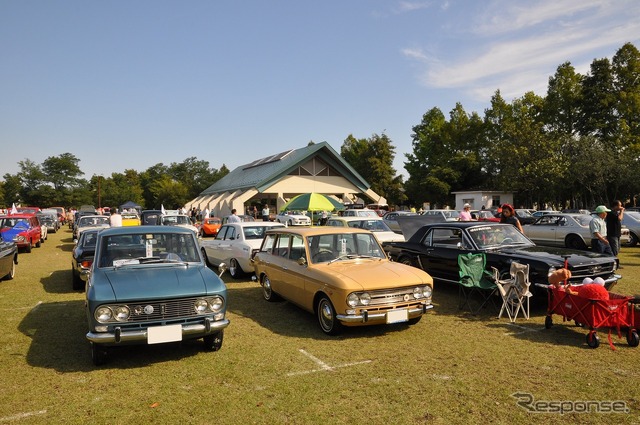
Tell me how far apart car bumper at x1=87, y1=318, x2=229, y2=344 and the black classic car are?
5240 mm

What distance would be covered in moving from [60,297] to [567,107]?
58.4 metres

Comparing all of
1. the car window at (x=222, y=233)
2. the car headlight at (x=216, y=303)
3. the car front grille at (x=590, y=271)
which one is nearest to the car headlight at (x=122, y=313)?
the car headlight at (x=216, y=303)

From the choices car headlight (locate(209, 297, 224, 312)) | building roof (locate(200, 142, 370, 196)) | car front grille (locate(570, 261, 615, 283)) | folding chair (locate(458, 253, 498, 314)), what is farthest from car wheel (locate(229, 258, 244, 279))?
building roof (locate(200, 142, 370, 196))

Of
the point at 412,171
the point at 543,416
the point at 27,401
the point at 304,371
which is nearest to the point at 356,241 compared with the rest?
the point at 304,371

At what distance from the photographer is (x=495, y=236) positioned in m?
8.70

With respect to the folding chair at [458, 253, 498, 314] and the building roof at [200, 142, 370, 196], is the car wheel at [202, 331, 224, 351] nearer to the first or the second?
the folding chair at [458, 253, 498, 314]

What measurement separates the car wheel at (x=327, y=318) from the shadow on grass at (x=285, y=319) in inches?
3.7

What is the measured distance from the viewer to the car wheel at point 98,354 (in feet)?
16.5

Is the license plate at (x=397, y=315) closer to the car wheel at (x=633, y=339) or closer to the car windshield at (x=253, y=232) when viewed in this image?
the car wheel at (x=633, y=339)

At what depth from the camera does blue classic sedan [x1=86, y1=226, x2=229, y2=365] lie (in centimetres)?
484

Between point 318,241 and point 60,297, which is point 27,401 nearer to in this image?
point 318,241

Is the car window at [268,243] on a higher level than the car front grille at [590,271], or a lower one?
higher

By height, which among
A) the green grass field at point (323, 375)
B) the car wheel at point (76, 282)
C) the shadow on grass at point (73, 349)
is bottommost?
the green grass field at point (323, 375)

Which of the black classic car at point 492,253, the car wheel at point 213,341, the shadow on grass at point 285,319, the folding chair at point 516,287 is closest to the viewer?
the car wheel at point 213,341
